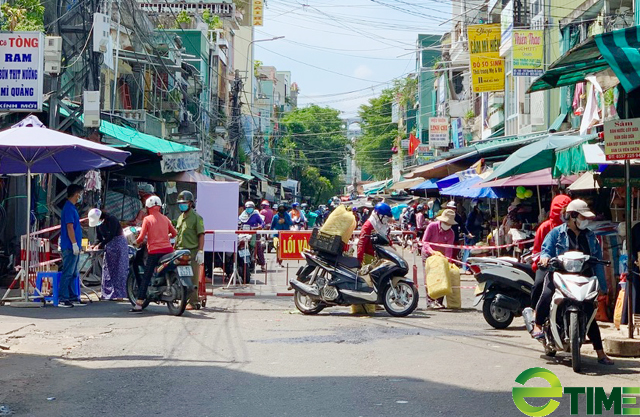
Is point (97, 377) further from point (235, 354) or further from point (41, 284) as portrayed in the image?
point (41, 284)

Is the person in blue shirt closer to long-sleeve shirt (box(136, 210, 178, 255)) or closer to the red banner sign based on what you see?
long-sleeve shirt (box(136, 210, 178, 255))

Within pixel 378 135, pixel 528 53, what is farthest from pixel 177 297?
pixel 378 135

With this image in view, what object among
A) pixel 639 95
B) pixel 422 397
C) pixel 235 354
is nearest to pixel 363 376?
pixel 422 397

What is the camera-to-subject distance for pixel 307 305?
1411 cm

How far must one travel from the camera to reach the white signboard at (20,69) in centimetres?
1552

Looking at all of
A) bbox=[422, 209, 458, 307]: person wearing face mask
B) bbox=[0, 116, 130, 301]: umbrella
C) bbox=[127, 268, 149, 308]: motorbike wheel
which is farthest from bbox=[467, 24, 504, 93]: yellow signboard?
bbox=[127, 268, 149, 308]: motorbike wheel

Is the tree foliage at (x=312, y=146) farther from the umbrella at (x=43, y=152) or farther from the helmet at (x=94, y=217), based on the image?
the helmet at (x=94, y=217)

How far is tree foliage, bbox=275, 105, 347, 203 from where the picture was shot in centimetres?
8531

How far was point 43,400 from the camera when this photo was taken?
729 centimetres

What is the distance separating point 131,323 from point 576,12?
16.7 meters

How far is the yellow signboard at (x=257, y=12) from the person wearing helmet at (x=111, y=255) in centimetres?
4993

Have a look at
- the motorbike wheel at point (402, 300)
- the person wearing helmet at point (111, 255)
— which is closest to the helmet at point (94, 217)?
the person wearing helmet at point (111, 255)
